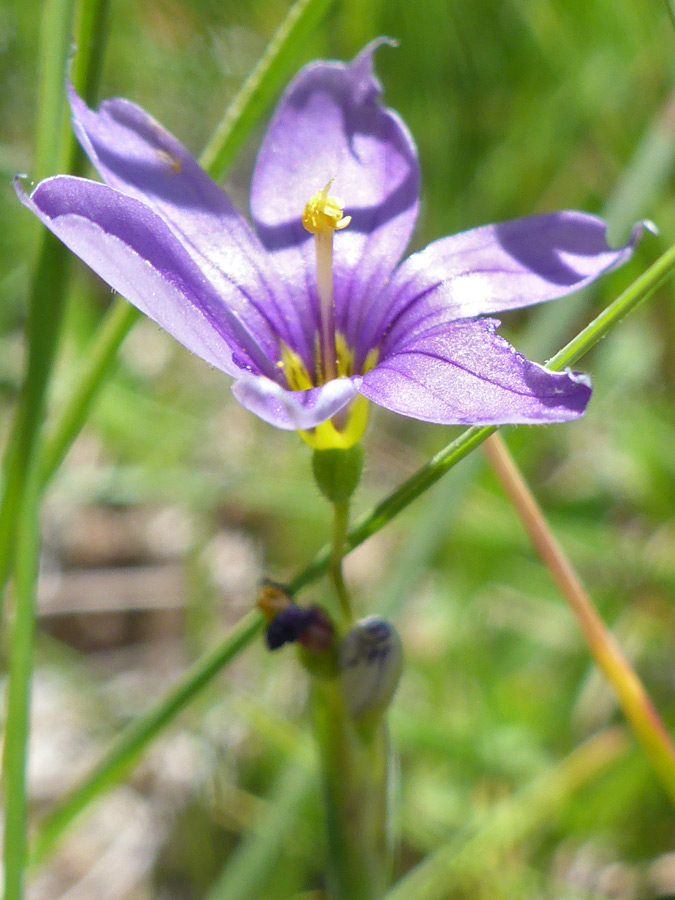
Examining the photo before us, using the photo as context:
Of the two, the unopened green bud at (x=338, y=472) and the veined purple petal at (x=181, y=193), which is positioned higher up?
the veined purple petal at (x=181, y=193)

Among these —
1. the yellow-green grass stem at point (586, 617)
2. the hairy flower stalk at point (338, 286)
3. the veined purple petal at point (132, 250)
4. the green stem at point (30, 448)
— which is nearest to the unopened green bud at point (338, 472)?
the hairy flower stalk at point (338, 286)

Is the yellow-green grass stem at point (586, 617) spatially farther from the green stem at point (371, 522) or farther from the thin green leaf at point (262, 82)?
the thin green leaf at point (262, 82)

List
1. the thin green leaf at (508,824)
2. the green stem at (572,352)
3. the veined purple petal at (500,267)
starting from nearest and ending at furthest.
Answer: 1. the green stem at (572,352)
2. the veined purple petal at (500,267)
3. the thin green leaf at (508,824)

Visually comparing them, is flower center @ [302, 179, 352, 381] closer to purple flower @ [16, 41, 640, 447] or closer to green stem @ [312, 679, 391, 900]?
purple flower @ [16, 41, 640, 447]

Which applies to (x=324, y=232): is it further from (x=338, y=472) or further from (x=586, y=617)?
(x=586, y=617)

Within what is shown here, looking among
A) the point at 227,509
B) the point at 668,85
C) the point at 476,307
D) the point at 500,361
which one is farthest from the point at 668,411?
the point at 500,361

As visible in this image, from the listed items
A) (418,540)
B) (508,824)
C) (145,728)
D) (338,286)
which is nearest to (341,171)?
Answer: (338,286)
